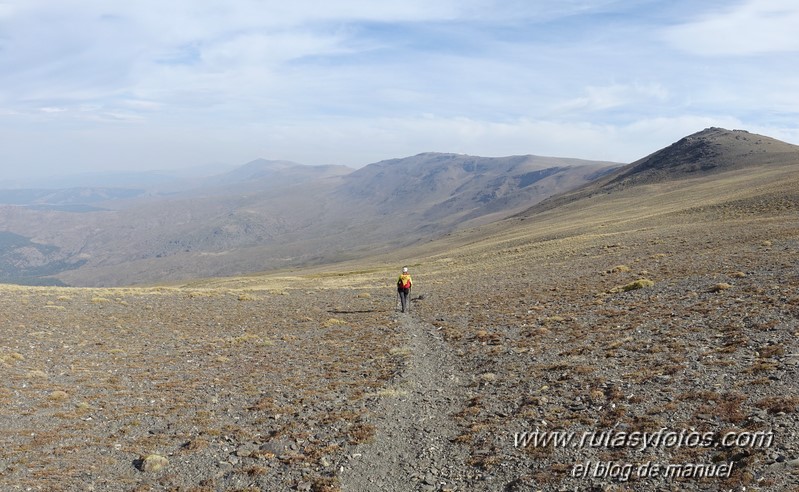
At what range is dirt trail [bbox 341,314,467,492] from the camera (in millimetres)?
10375

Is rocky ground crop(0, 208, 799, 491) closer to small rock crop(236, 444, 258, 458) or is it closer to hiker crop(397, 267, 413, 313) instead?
small rock crop(236, 444, 258, 458)

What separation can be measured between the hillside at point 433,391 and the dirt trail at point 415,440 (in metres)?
0.07

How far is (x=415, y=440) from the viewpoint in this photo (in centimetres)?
1226

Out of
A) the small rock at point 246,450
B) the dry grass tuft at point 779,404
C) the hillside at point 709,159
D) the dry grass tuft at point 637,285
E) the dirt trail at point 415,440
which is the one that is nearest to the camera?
the dirt trail at point 415,440

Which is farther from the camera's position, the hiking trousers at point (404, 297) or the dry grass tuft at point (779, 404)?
the hiking trousers at point (404, 297)

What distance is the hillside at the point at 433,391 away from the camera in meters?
10.4

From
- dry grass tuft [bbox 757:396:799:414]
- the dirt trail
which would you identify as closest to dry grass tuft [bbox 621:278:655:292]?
the dirt trail

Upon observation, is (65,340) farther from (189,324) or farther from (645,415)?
(645,415)

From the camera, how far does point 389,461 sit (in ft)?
36.9

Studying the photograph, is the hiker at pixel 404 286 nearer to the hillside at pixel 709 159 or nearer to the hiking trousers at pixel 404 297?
the hiking trousers at pixel 404 297

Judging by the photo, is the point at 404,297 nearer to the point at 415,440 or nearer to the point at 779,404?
the point at 415,440

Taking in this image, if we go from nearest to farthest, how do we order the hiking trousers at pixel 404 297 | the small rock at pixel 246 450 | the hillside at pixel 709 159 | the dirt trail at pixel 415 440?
the dirt trail at pixel 415 440
the small rock at pixel 246 450
the hiking trousers at pixel 404 297
the hillside at pixel 709 159

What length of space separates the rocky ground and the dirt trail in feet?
0.22

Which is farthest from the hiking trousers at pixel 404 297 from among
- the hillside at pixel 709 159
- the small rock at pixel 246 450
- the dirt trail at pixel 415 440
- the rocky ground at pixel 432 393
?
the hillside at pixel 709 159
